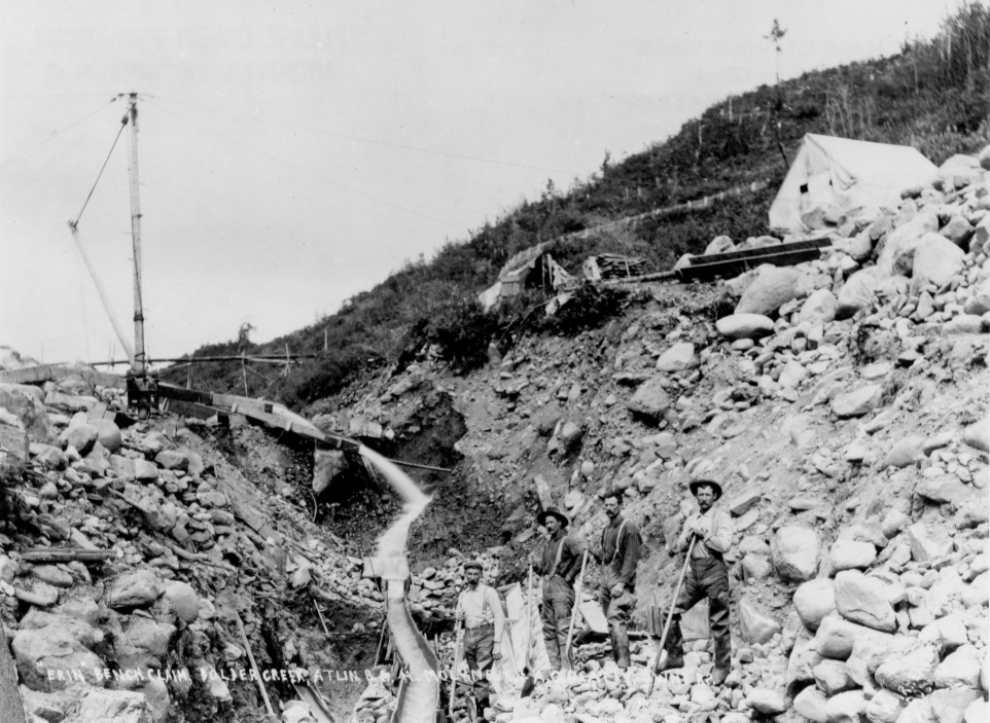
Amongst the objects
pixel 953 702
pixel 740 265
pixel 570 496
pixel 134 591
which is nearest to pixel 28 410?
pixel 134 591

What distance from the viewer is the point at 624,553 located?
8.69 metres

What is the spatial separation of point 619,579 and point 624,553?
0.29 meters

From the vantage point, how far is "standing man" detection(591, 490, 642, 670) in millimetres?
7965

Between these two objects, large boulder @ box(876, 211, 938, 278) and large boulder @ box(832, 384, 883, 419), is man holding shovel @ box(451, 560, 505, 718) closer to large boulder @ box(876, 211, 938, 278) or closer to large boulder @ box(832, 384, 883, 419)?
large boulder @ box(832, 384, 883, 419)

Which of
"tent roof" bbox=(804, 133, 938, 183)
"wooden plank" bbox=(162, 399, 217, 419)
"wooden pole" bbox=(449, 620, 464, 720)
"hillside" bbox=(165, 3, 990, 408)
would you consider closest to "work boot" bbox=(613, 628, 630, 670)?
"wooden pole" bbox=(449, 620, 464, 720)

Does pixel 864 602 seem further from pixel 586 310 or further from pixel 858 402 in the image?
pixel 586 310

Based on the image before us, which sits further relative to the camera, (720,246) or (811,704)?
(720,246)

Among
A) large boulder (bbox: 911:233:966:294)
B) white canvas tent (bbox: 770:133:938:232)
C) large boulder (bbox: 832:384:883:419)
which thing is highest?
white canvas tent (bbox: 770:133:938:232)

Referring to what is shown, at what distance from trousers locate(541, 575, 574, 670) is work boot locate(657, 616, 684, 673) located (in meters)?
1.13

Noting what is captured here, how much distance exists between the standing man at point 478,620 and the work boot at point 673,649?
1.78 metres

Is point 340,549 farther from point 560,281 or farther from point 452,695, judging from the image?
point 560,281

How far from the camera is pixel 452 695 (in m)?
8.59

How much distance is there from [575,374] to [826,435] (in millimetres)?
6283

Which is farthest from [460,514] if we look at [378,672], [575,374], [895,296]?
[895,296]
